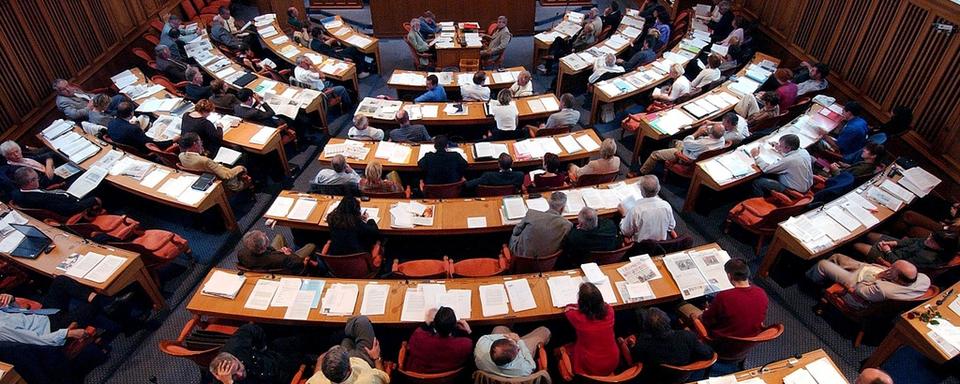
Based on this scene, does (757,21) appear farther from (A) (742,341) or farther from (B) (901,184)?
(A) (742,341)

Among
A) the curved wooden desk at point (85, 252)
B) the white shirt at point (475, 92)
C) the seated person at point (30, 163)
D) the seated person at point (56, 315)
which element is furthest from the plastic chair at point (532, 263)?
the seated person at point (30, 163)

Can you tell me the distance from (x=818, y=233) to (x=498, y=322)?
3.98 metres

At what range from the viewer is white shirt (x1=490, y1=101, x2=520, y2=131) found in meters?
8.45

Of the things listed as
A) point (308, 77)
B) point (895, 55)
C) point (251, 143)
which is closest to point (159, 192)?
point (251, 143)

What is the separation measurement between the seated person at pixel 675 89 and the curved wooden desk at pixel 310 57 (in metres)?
6.14

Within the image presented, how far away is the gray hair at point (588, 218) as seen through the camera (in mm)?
5562

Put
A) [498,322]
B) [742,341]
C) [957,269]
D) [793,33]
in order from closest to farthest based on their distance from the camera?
[742,341] → [498,322] → [957,269] → [793,33]

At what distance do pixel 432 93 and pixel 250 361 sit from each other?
6.08 m

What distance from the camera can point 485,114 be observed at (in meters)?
8.92

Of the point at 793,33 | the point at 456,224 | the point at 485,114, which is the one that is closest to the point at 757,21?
the point at 793,33

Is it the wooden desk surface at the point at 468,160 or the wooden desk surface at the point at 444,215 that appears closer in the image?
the wooden desk surface at the point at 444,215

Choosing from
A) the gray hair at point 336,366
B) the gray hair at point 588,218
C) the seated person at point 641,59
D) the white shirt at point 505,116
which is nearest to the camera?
the gray hair at point 336,366

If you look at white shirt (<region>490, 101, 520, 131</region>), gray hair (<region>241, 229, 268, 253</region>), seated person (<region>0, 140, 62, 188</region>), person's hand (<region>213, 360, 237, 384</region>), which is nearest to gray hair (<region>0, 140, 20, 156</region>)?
seated person (<region>0, 140, 62, 188</region>)

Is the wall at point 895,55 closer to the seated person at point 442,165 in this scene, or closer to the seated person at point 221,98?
the seated person at point 442,165
